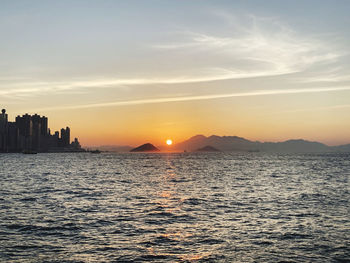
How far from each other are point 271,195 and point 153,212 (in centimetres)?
2484

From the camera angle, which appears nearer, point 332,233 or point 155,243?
point 155,243

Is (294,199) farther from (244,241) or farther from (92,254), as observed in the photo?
(92,254)

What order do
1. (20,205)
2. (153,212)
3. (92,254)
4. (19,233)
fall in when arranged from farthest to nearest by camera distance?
1. (20,205)
2. (153,212)
3. (19,233)
4. (92,254)

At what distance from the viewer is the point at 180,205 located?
4691 centimetres

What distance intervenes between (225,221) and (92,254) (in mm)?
15666

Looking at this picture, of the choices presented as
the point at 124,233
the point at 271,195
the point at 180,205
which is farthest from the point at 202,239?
the point at 271,195

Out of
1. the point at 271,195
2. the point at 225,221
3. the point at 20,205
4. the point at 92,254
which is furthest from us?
the point at 271,195

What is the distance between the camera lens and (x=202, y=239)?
2802 cm

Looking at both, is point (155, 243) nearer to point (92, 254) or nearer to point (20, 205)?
point (92, 254)

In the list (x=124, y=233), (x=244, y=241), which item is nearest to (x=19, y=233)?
(x=124, y=233)

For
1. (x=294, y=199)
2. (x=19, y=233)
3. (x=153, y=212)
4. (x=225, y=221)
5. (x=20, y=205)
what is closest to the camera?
(x=19, y=233)

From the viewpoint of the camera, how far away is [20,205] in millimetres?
45500

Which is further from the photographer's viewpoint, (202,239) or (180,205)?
(180,205)

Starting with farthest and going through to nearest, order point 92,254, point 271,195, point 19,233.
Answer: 1. point 271,195
2. point 19,233
3. point 92,254
